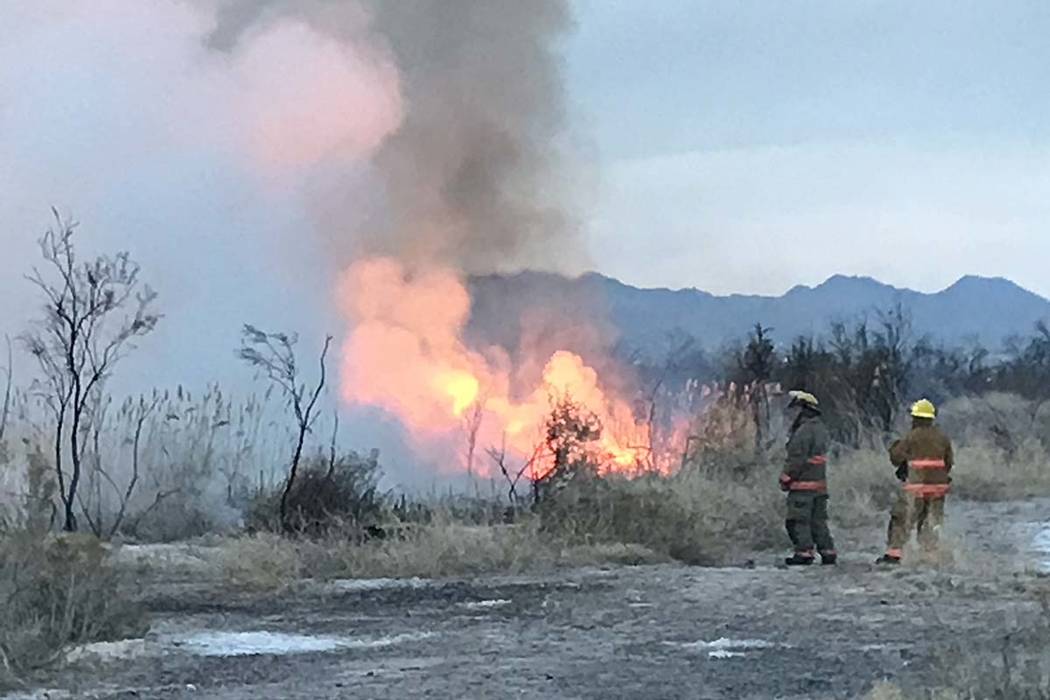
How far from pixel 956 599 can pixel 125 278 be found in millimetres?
11435

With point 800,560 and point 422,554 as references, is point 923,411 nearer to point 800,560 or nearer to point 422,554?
point 800,560

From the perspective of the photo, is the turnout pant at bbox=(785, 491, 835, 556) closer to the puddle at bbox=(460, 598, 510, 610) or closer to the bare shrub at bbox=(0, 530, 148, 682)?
the puddle at bbox=(460, 598, 510, 610)

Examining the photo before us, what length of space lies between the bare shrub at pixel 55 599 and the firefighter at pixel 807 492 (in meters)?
6.17

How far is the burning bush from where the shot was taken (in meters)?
17.9

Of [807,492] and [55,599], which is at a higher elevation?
[807,492]

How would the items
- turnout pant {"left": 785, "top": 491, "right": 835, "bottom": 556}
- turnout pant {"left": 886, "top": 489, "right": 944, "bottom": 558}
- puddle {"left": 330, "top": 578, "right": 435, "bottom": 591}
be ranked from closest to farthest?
puddle {"left": 330, "top": 578, "right": 435, "bottom": 591} → turnout pant {"left": 886, "top": 489, "right": 944, "bottom": 558} → turnout pant {"left": 785, "top": 491, "right": 835, "bottom": 556}

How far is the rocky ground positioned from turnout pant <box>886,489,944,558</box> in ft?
0.82

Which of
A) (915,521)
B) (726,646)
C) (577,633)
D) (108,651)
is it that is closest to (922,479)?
(915,521)

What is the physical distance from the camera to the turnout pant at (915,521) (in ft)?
50.6

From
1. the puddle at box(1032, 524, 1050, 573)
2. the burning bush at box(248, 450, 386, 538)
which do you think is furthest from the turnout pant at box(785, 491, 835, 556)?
the burning bush at box(248, 450, 386, 538)

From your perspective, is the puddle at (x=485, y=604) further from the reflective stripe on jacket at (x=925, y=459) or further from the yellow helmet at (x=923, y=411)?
the yellow helmet at (x=923, y=411)

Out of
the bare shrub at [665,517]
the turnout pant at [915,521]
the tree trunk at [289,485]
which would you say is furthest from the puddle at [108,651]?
the turnout pant at [915,521]

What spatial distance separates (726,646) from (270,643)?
3.01m

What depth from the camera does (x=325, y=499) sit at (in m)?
18.6
